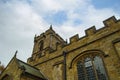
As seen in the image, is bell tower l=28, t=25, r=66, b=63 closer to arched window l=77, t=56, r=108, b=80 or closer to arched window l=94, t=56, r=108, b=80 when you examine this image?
arched window l=77, t=56, r=108, b=80

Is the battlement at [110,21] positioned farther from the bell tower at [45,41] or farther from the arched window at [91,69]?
the bell tower at [45,41]

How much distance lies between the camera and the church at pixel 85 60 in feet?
32.1

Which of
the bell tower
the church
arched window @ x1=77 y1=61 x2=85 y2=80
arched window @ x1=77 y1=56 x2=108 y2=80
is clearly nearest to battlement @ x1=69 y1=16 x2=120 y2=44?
the church

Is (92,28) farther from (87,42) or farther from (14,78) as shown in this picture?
(14,78)

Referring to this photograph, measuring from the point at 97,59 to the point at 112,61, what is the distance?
4.59 ft

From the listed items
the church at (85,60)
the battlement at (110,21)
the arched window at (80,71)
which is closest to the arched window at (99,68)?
the church at (85,60)

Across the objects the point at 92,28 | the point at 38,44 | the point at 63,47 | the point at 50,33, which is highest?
the point at 50,33

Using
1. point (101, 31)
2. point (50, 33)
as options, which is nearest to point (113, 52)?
point (101, 31)

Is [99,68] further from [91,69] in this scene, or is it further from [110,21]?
[110,21]

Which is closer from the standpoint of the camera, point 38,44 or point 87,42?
point 87,42

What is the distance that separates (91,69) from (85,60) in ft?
3.48

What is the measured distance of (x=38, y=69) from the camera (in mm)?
14641

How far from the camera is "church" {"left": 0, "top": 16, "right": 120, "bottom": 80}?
9.77m

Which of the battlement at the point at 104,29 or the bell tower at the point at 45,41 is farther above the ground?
the bell tower at the point at 45,41
